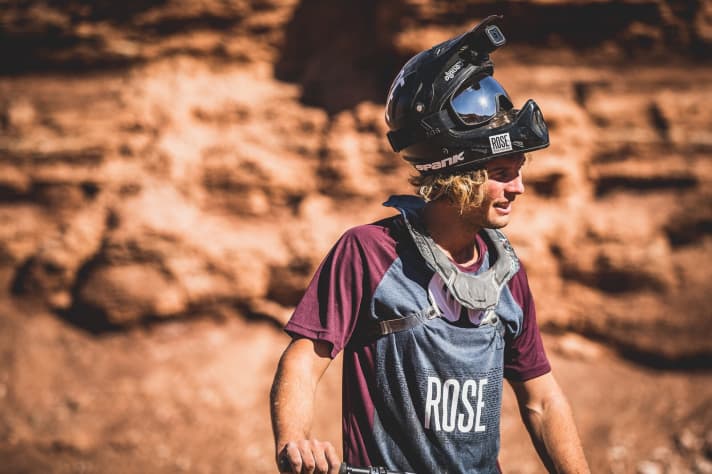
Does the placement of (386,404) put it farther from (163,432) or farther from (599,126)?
(599,126)

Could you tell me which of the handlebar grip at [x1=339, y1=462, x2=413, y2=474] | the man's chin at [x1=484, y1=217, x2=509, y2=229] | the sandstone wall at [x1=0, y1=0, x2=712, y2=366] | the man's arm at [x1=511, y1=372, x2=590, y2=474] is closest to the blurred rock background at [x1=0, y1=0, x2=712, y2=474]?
the sandstone wall at [x1=0, y1=0, x2=712, y2=366]

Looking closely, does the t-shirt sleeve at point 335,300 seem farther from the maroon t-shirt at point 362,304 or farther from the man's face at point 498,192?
the man's face at point 498,192

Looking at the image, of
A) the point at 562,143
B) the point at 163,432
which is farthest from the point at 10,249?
the point at 562,143

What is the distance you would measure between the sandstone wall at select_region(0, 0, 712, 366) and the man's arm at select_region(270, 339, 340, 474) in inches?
199

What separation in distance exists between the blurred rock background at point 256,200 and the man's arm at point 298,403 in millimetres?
4530

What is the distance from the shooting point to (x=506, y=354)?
8.48 feet

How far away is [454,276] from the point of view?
240cm

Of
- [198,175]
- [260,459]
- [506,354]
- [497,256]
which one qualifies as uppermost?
[497,256]

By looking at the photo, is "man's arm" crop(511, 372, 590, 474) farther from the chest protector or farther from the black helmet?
the black helmet

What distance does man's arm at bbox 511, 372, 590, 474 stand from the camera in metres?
2.47

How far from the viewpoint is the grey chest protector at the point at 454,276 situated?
2.34m

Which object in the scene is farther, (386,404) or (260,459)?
(260,459)

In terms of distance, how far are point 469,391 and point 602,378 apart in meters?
5.00

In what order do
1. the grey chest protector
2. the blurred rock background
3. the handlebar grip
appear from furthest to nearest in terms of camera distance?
the blurred rock background, the grey chest protector, the handlebar grip
